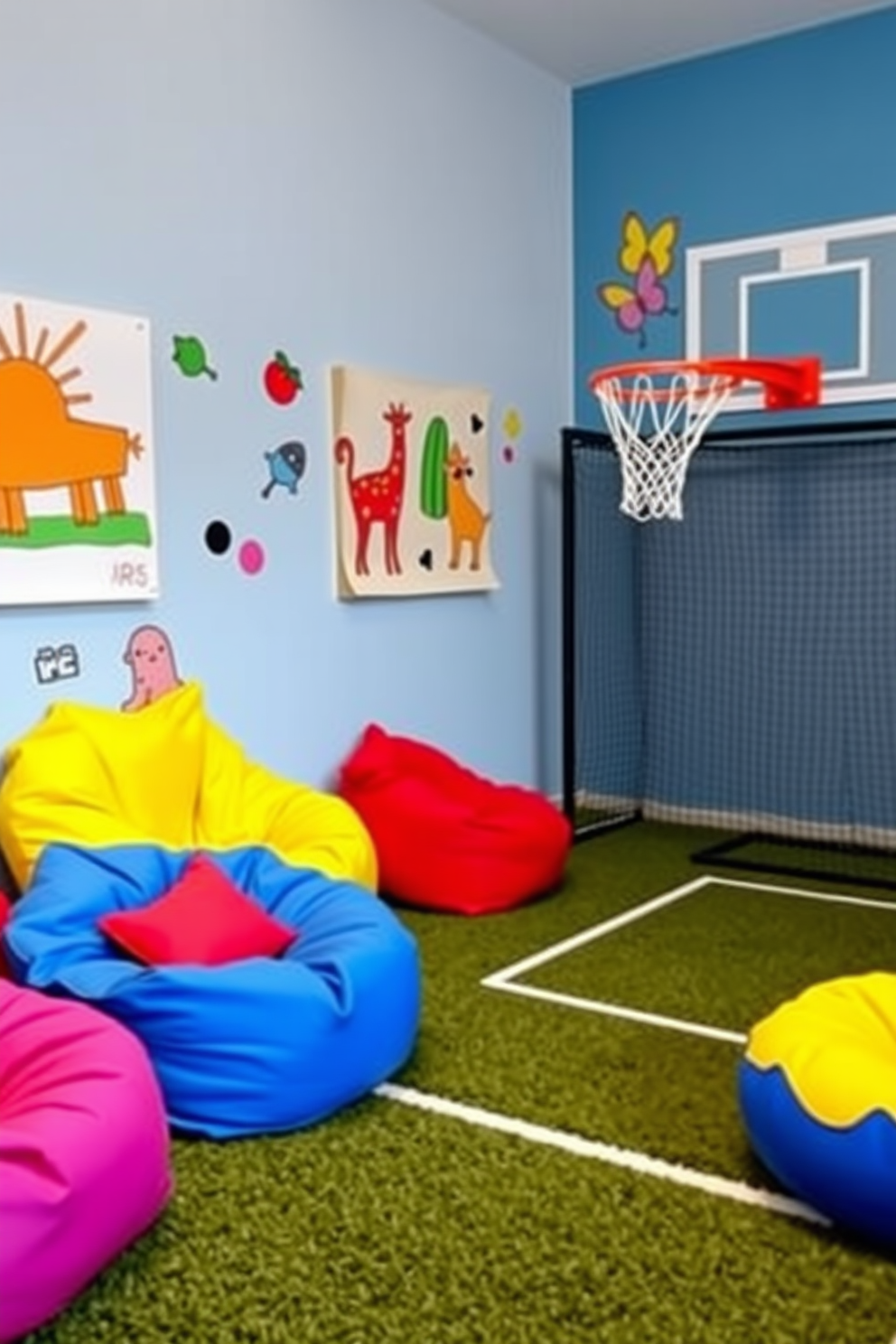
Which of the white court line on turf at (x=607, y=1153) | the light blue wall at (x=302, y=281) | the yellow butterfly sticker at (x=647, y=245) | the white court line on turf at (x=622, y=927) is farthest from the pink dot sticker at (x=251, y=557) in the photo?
the yellow butterfly sticker at (x=647, y=245)

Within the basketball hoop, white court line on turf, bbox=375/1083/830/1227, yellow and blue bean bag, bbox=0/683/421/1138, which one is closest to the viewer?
white court line on turf, bbox=375/1083/830/1227

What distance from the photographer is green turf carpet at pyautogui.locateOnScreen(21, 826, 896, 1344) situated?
1.86 m

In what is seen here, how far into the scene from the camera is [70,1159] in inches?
72.4

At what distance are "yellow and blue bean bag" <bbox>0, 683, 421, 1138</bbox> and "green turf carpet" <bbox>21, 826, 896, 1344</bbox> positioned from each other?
5.1 inches

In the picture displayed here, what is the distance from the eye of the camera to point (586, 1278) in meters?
1.96

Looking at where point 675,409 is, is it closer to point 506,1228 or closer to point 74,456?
point 74,456

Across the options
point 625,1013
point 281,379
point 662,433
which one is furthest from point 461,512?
point 625,1013

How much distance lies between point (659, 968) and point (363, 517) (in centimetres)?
181

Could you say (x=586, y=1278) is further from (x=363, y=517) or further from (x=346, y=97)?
(x=346, y=97)

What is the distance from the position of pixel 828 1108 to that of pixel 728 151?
397cm

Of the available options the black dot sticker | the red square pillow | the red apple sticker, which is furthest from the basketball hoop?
the red square pillow

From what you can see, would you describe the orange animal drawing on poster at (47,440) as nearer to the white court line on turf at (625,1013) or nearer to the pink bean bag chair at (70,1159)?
the pink bean bag chair at (70,1159)

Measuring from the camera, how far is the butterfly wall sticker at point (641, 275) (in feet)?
16.8

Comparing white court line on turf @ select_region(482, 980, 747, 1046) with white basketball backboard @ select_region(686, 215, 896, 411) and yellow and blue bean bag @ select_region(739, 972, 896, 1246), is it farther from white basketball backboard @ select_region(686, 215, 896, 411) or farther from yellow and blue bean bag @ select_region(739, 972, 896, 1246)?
white basketball backboard @ select_region(686, 215, 896, 411)
